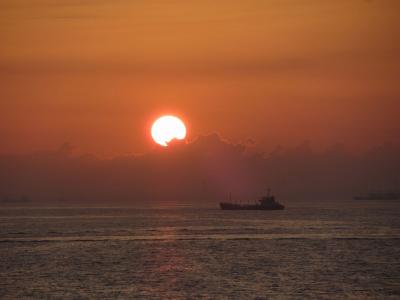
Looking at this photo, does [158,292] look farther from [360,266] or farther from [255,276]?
[360,266]

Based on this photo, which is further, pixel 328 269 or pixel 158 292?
pixel 328 269

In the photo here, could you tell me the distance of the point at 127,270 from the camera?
94.5 m

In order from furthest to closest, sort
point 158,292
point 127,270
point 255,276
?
point 127,270 < point 255,276 < point 158,292

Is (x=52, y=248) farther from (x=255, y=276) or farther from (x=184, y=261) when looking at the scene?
(x=255, y=276)

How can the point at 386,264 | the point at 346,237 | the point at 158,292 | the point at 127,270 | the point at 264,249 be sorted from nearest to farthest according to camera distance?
the point at 158,292 < the point at 127,270 < the point at 386,264 < the point at 264,249 < the point at 346,237

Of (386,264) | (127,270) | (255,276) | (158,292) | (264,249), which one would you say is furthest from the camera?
(264,249)

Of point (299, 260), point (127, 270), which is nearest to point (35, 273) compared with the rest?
point (127, 270)

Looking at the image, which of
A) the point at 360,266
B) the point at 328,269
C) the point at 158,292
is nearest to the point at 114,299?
the point at 158,292

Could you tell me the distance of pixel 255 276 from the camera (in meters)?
87.1

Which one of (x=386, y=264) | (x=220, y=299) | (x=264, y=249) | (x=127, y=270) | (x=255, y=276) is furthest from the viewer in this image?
(x=264, y=249)

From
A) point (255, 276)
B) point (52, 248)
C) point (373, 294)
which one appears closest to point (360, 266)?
point (255, 276)

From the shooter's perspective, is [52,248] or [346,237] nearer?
[52,248]

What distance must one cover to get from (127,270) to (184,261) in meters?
13.8

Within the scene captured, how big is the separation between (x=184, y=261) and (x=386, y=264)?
27.8 meters
